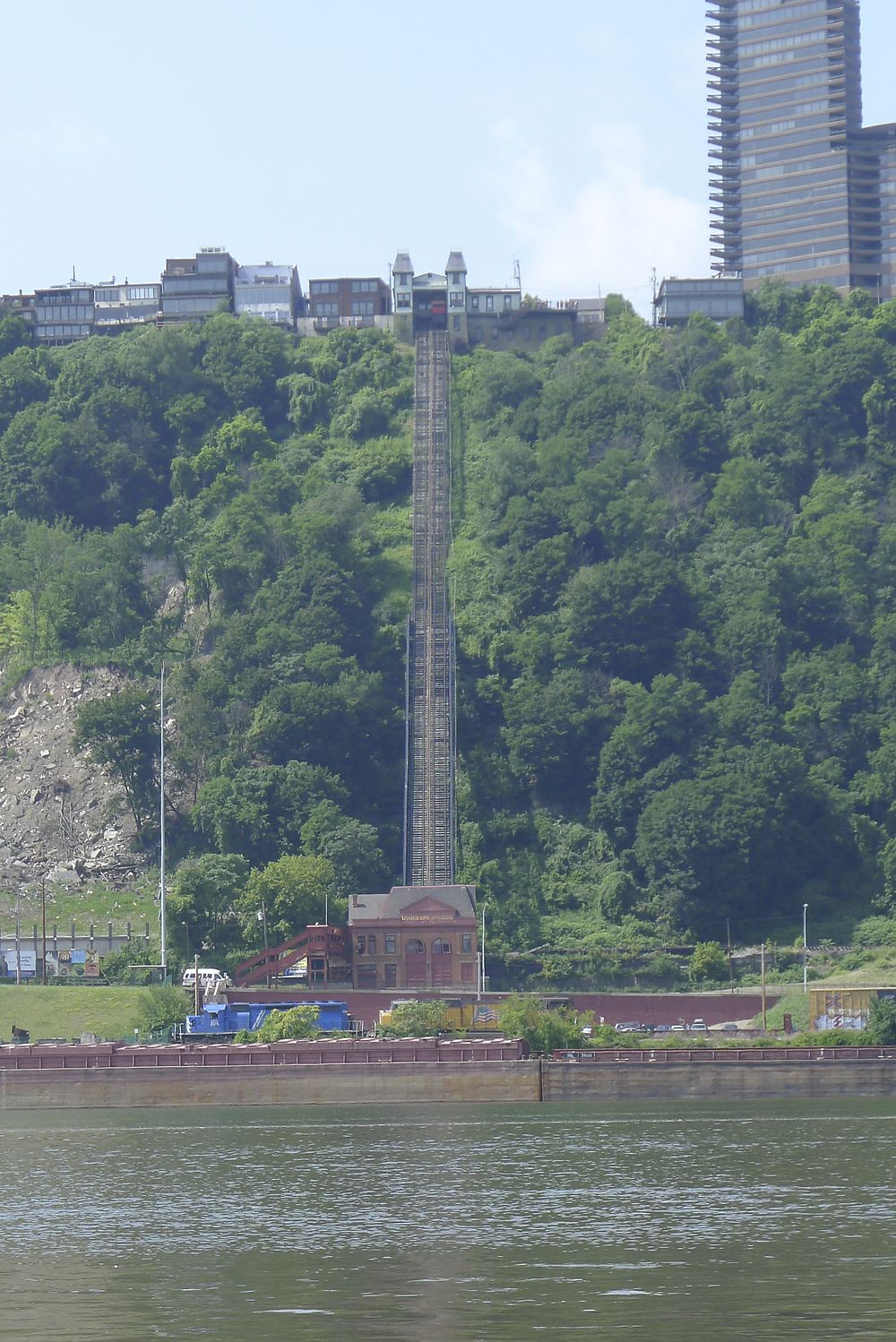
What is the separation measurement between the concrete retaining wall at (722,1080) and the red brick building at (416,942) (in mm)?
32831

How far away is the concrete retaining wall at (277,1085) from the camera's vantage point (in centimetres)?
8875

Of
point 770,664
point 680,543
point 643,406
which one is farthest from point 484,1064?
point 643,406

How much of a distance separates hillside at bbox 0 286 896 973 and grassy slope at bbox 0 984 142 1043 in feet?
29.1

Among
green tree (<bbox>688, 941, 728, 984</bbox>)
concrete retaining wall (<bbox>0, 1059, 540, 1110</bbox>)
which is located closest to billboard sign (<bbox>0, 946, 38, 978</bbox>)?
concrete retaining wall (<bbox>0, 1059, 540, 1110</bbox>)

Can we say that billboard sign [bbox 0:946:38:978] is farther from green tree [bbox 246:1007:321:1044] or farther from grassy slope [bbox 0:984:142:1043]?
green tree [bbox 246:1007:321:1044]

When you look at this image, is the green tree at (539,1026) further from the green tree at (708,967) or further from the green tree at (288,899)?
the green tree at (288,899)

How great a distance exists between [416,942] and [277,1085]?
102 ft

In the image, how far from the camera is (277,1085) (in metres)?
90.1

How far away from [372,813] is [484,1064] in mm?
47954

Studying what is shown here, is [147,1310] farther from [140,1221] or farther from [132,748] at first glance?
[132,748]

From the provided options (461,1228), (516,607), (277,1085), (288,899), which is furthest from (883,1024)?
(516,607)

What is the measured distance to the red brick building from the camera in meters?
121

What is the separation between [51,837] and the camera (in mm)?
134625

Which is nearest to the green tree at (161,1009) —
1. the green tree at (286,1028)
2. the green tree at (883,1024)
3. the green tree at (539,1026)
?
the green tree at (286,1028)
